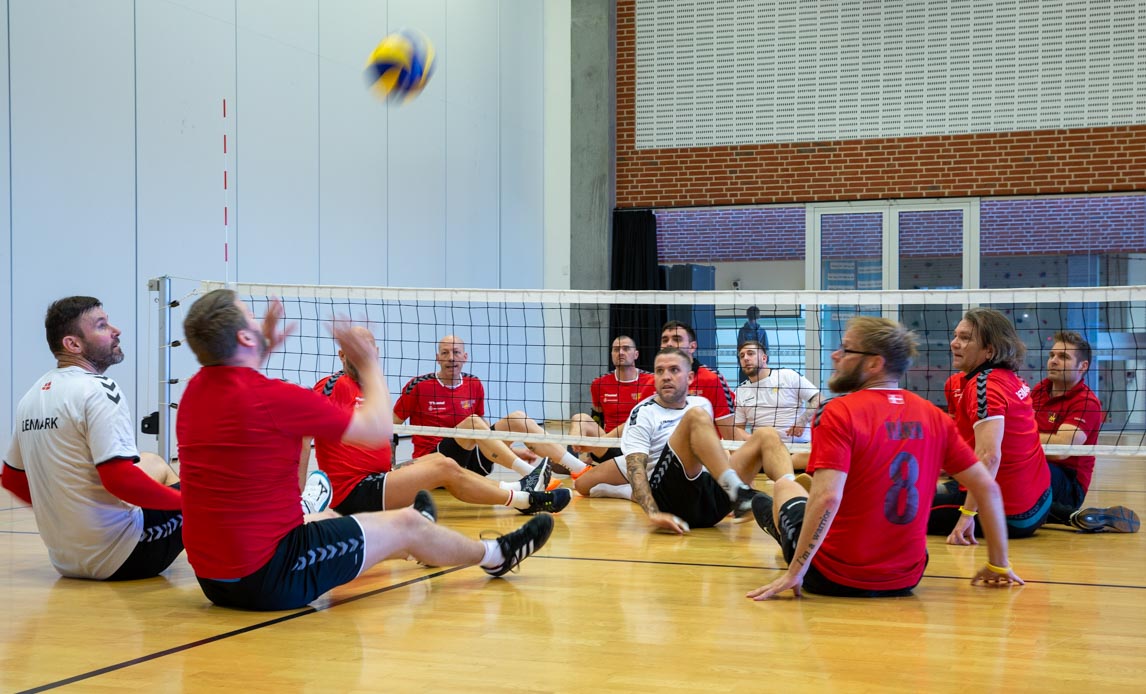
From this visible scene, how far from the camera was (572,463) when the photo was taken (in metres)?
7.94

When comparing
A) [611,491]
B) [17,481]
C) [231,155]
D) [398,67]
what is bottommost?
[611,491]

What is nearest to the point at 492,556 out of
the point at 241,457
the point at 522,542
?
the point at 522,542

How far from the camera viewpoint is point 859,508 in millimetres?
3838

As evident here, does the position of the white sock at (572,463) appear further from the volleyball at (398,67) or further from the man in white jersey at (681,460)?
the volleyball at (398,67)

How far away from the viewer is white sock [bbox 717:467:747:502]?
Answer: 546 cm

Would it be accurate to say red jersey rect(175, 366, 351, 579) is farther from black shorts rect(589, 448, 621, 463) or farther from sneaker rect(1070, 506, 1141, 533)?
black shorts rect(589, 448, 621, 463)

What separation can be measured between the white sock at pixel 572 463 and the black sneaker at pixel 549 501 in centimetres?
160

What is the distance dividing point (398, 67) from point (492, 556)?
3.58 meters

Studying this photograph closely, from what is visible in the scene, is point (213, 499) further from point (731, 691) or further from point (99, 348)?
point (731, 691)

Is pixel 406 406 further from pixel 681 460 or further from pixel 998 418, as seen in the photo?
pixel 998 418

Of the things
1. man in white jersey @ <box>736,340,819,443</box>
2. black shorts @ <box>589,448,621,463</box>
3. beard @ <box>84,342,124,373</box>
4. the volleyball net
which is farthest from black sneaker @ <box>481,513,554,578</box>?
the volleyball net

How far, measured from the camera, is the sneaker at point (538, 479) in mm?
6770

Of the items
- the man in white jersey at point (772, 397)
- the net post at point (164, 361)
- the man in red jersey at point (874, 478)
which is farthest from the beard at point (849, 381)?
the net post at point (164, 361)

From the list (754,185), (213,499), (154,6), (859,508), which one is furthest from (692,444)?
(754,185)
